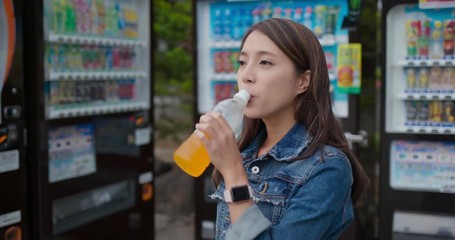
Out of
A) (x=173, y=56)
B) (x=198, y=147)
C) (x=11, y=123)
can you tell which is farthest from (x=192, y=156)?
(x=173, y=56)

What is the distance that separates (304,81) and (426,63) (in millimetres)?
2554

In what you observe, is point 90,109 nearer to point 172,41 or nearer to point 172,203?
point 172,203

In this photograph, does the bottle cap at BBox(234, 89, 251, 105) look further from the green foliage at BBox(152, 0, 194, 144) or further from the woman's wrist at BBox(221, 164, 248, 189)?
the green foliage at BBox(152, 0, 194, 144)

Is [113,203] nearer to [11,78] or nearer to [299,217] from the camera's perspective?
[11,78]

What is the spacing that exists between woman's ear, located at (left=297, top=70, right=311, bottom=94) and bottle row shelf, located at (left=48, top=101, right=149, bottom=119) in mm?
2474

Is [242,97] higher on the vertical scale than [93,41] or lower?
lower

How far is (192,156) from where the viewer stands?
161 cm

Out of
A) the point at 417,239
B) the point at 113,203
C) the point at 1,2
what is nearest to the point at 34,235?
the point at 113,203

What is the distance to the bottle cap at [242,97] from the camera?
4.93 ft

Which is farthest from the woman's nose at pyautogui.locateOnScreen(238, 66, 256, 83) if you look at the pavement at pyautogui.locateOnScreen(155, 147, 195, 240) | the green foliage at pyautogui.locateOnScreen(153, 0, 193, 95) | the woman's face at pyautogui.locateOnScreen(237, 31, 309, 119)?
the green foliage at pyautogui.locateOnScreen(153, 0, 193, 95)

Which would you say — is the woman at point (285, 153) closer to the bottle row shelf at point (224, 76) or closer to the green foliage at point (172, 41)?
the bottle row shelf at point (224, 76)

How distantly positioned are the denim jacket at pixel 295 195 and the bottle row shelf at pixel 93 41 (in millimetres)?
2523

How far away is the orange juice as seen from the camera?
1.60 metres

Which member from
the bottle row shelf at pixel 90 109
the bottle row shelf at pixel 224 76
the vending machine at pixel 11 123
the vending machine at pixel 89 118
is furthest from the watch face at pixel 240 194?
the bottle row shelf at pixel 224 76
